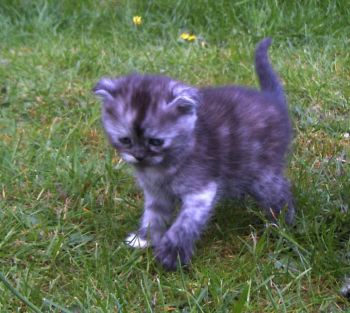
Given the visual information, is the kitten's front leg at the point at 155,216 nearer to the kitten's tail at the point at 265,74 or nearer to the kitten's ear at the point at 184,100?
the kitten's ear at the point at 184,100

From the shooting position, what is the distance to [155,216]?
3480mm

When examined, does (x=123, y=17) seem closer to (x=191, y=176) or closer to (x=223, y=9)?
(x=223, y=9)

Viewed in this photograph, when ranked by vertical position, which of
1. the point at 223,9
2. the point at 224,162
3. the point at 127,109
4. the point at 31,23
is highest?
the point at 127,109

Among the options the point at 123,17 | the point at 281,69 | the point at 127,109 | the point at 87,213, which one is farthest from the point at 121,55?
the point at 127,109

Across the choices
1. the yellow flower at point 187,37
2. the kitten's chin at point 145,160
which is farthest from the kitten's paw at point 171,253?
the yellow flower at point 187,37

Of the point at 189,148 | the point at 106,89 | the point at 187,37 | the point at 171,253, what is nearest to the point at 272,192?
the point at 189,148

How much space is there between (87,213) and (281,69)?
7.37 ft

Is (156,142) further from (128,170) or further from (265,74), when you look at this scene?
(265,74)

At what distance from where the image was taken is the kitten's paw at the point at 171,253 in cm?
315

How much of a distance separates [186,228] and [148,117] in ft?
1.85

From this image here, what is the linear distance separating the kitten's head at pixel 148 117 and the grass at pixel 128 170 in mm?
509

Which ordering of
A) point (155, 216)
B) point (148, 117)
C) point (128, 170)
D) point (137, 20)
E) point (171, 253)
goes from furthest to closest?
point (137, 20) → point (128, 170) → point (155, 216) → point (171, 253) → point (148, 117)

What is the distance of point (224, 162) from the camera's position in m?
3.42

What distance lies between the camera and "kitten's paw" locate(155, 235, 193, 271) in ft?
10.3
